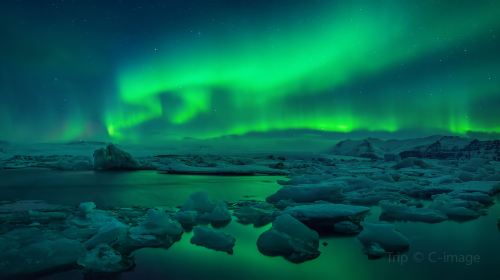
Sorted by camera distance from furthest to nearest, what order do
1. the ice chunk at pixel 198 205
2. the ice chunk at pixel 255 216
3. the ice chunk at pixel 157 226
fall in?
the ice chunk at pixel 198 205 → the ice chunk at pixel 255 216 → the ice chunk at pixel 157 226

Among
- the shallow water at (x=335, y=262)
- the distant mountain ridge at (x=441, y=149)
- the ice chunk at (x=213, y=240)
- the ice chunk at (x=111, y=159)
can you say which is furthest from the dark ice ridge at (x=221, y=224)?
the distant mountain ridge at (x=441, y=149)

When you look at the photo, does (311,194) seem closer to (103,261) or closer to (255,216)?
(255,216)

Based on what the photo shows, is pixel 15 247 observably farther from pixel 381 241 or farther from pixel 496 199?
pixel 496 199

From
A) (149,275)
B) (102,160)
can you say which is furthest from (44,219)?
(102,160)

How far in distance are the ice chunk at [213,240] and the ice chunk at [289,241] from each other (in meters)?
0.47

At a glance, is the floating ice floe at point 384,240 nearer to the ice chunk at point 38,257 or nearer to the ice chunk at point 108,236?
the ice chunk at point 108,236

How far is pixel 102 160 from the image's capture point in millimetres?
27938

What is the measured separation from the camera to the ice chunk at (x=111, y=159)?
27953 millimetres

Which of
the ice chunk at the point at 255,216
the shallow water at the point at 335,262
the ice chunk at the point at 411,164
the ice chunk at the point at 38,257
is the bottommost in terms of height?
the shallow water at the point at 335,262

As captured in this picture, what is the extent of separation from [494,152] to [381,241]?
152 feet

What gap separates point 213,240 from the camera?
551 cm

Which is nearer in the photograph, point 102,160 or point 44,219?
point 44,219

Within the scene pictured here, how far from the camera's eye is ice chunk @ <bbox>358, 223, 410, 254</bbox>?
216 inches

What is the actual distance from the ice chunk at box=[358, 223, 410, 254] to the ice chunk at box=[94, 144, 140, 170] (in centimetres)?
2573
